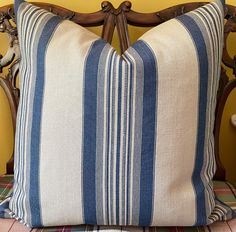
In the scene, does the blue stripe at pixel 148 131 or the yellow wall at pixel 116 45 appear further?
the yellow wall at pixel 116 45

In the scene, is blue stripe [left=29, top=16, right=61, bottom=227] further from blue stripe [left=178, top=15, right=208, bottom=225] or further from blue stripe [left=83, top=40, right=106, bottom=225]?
blue stripe [left=178, top=15, right=208, bottom=225]

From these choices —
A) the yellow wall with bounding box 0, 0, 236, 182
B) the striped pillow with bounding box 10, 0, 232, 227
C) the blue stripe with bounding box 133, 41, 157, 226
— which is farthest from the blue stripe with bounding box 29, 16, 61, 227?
the yellow wall with bounding box 0, 0, 236, 182

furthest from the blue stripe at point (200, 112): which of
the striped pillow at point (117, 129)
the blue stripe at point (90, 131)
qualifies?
the blue stripe at point (90, 131)

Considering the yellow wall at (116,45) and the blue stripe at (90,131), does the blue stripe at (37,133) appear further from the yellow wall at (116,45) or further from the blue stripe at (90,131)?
the yellow wall at (116,45)

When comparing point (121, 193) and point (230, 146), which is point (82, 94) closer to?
point (121, 193)

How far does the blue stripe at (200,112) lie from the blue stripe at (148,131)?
95 mm

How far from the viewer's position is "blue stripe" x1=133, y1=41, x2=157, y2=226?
30.6 inches

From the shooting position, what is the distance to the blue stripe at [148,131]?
0.78 meters

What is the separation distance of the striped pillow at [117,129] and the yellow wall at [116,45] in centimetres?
30

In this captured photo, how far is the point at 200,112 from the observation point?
815 mm

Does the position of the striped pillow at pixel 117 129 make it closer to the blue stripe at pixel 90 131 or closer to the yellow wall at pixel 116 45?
the blue stripe at pixel 90 131

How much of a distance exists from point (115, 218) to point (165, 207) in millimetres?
98

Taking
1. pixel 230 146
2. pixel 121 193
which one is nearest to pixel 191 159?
pixel 121 193

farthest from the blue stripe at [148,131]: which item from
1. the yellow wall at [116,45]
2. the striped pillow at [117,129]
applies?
the yellow wall at [116,45]
